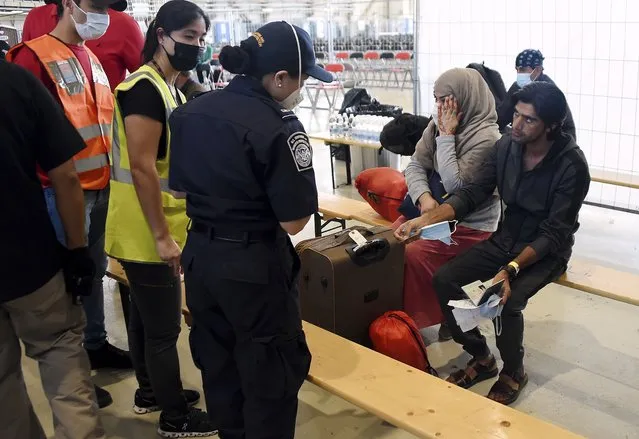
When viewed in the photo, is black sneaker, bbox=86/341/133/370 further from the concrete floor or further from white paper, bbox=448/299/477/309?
white paper, bbox=448/299/477/309

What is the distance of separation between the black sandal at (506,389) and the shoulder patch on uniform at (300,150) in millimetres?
1511

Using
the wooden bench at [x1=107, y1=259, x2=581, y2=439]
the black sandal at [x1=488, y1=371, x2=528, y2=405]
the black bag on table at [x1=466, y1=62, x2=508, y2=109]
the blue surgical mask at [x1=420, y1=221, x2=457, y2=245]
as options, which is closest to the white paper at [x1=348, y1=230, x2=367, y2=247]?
the blue surgical mask at [x1=420, y1=221, x2=457, y2=245]

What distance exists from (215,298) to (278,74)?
63 cm

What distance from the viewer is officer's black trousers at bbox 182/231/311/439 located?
5.54ft

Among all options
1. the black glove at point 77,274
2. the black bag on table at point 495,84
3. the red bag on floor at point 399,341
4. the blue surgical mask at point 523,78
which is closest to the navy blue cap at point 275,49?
the black glove at point 77,274

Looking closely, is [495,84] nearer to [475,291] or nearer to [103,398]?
[475,291]

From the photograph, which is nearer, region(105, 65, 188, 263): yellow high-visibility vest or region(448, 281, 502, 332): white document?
region(105, 65, 188, 263): yellow high-visibility vest

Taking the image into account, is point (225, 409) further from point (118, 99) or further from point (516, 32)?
point (516, 32)

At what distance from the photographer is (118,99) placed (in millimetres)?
1923

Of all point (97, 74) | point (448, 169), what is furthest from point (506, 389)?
point (97, 74)

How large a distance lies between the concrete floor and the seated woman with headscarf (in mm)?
368

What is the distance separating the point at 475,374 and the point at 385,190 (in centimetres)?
126

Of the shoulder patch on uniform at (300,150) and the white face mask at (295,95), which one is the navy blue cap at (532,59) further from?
the shoulder patch on uniform at (300,150)

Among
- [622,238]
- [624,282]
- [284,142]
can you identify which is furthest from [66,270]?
[622,238]
